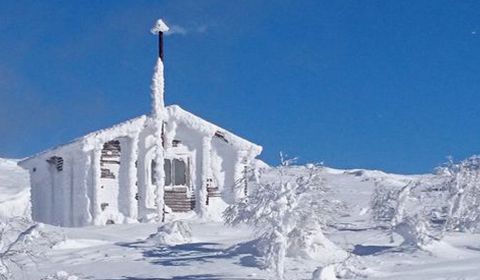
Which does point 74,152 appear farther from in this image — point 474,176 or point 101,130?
point 474,176

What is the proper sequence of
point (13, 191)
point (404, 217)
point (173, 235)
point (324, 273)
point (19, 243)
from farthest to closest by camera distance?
point (13, 191), point (173, 235), point (404, 217), point (19, 243), point (324, 273)

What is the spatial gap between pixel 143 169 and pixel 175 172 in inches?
62.9

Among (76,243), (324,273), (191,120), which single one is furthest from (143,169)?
(324,273)

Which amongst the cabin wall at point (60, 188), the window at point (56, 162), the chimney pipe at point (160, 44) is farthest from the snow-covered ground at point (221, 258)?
the chimney pipe at point (160, 44)

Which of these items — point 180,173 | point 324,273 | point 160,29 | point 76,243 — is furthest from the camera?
point 160,29

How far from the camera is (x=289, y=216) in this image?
679 inches

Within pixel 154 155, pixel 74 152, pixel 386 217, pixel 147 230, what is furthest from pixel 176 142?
pixel 386 217

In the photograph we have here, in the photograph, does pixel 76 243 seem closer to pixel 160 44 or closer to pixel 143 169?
pixel 143 169

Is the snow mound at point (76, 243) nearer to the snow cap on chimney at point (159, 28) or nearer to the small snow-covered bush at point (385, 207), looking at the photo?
the small snow-covered bush at point (385, 207)

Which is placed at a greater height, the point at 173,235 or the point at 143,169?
the point at 143,169

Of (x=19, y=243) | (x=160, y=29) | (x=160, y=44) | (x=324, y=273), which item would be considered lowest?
(x=324, y=273)

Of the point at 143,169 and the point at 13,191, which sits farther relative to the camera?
the point at 13,191

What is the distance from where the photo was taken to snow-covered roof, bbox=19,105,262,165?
102 ft

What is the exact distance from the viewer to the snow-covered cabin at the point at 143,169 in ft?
103
